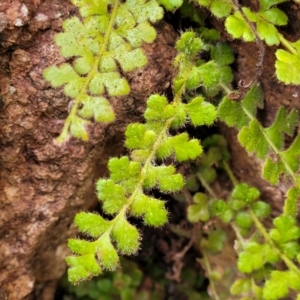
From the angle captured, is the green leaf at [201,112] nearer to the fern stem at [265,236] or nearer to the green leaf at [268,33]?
the green leaf at [268,33]

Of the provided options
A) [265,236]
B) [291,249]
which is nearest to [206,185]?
[265,236]

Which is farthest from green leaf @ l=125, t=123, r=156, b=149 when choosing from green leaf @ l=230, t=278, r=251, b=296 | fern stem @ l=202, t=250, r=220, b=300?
fern stem @ l=202, t=250, r=220, b=300

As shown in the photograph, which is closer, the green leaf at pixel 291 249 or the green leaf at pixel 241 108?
the green leaf at pixel 241 108

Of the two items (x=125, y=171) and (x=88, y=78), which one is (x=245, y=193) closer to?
(x=125, y=171)

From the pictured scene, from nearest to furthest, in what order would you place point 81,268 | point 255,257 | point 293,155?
1. point 81,268
2. point 293,155
3. point 255,257

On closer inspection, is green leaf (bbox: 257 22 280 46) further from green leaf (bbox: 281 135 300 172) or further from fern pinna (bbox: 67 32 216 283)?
green leaf (bbox: 281 135 300 172)

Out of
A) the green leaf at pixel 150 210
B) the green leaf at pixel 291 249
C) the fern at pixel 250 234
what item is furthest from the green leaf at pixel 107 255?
the green leaf at pixel 291 249
